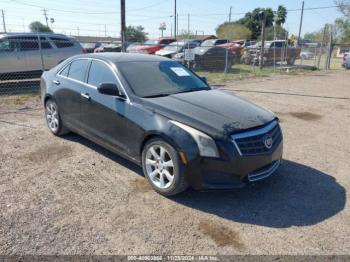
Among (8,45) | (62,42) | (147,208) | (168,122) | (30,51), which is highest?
(62,42)

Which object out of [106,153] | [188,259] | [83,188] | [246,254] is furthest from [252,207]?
[106,153]

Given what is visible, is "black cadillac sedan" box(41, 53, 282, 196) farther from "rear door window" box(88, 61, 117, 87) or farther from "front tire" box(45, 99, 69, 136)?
"front tire" box(45, 99, 69, 136)

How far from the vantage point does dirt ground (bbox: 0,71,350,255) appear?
296 centimetres

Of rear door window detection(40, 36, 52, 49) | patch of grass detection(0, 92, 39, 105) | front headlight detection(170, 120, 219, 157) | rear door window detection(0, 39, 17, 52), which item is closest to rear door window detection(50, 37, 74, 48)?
rear door window detection(40, 36, 52, 49)

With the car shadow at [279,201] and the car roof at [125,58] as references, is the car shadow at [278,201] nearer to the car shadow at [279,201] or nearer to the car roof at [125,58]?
the car shadow at [279,201]

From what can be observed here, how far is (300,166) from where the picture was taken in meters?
4.81

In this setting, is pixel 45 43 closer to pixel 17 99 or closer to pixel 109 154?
pixel 17 99

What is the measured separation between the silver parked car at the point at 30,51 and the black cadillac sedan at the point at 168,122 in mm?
6667

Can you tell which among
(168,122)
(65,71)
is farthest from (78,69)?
(168,122)

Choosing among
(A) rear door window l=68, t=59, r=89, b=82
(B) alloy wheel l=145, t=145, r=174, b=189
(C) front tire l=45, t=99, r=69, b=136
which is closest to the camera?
(B) alloy wheel l=145, t=145, r=174, b=189

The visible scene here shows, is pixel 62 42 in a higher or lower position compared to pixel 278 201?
higher

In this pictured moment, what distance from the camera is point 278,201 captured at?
375 centimetres

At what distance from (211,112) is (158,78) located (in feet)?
3.76

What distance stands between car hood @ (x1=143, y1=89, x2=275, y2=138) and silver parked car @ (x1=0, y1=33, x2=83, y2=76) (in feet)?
26.6
